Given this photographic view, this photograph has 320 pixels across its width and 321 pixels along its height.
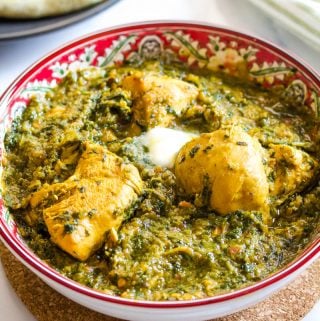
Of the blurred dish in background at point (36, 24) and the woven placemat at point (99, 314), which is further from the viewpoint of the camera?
the blurred dish in background at point (36, 24)

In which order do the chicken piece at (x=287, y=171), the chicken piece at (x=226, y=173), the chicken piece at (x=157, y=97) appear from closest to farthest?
the chicken piece at (x=226, y=173)
the chicken piece at (x=287, y=171)
the chicken piece at (x=157, y=97)

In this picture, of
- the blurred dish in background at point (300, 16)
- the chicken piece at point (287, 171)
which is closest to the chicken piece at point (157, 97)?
the chicken piece at point (287, 171)

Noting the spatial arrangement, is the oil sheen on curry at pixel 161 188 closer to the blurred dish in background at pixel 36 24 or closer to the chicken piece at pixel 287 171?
the chicken piece at pixel 287 171

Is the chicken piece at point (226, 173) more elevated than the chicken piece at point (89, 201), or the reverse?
the chicken piece at point (226, 173)

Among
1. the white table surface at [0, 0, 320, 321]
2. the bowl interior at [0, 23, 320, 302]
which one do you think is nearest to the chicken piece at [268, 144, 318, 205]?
the bowl interior at [0, 23, 320, 302]

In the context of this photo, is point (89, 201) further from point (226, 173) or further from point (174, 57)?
point (174, 57)

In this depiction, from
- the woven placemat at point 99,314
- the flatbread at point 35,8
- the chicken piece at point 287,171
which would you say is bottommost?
the woven placemat at point 99,314

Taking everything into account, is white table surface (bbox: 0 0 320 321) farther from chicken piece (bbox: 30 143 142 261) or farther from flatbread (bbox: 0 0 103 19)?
chicken piece (bbox: 30 143 142 261)
